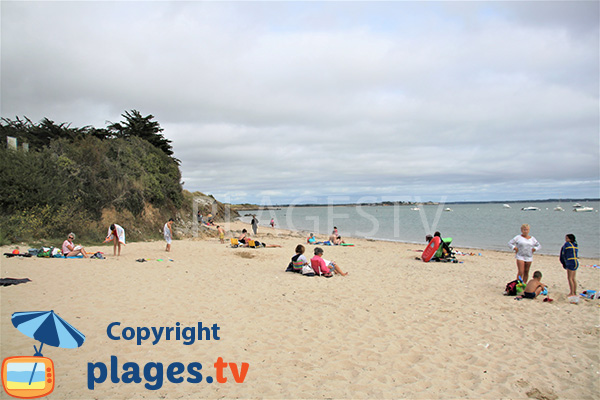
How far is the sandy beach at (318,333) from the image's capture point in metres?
4.06

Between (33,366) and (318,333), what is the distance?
3751mm

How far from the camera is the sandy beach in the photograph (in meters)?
4.06

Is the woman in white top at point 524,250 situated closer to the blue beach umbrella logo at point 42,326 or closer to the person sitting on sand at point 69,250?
the blue beach umbrella logo at point 42,326

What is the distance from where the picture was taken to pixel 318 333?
5594 mm

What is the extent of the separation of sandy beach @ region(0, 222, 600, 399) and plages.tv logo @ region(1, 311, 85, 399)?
160 millimetres

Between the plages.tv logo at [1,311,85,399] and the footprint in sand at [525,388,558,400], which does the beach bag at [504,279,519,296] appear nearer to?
the footprint in sand at [525,388,558,400]

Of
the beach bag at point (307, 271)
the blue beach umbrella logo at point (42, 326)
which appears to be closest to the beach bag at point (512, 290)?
the beach bag at point (307, 271)

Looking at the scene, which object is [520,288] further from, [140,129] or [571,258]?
[140,129]

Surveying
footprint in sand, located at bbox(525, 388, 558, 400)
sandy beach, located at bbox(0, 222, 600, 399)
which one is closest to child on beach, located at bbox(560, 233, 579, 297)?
sandy beach, located at bbox(0, 222, 600, 399)

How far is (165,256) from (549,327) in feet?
40.0

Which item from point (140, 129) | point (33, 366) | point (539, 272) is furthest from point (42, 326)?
point (140, 129)

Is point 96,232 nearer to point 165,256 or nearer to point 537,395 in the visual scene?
point 165,256

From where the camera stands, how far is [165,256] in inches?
528

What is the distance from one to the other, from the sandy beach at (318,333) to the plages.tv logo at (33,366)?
0.53 feet
